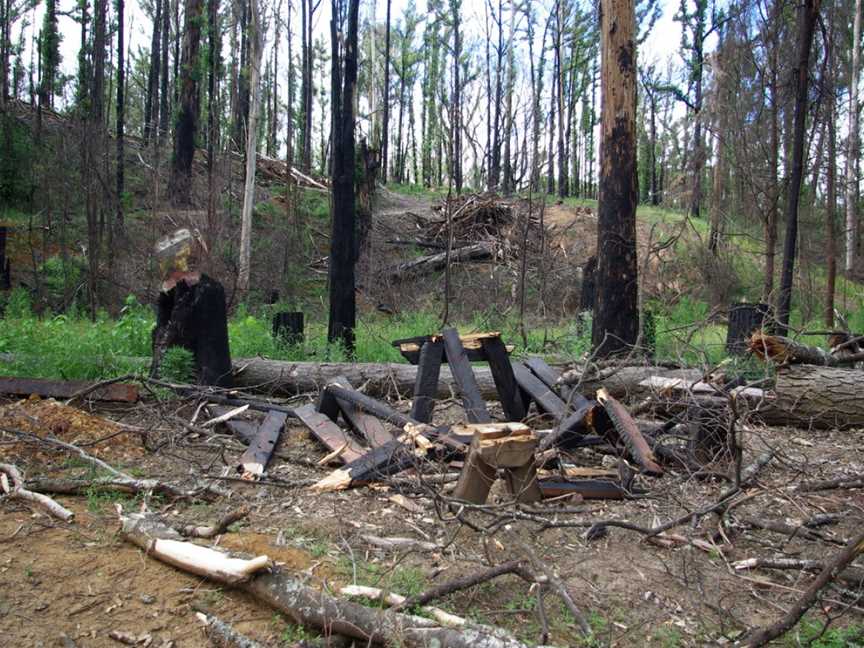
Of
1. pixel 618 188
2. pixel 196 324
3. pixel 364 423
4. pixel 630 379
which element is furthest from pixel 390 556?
pixel 618 188

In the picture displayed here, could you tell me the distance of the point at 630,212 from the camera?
8.62 m

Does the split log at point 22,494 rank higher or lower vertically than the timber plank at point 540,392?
lower

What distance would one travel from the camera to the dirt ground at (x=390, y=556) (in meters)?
2.83

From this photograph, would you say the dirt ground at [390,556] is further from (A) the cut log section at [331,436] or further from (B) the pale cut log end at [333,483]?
(A) the cut log section at [331,436]

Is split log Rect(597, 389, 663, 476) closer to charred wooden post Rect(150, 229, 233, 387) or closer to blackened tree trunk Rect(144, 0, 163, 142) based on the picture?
charred wooden post Rect(150, 229, 233, 387)

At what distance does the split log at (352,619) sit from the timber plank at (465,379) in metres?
2.52

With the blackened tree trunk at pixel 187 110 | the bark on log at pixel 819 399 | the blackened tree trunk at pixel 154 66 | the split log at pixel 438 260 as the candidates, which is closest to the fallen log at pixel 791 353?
the bark on log at pixel 819 399

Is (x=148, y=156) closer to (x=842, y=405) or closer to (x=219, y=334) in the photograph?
(x=219, y=334)

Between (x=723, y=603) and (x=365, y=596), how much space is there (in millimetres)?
1692

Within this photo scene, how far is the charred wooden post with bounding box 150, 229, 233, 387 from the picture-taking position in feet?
22.3

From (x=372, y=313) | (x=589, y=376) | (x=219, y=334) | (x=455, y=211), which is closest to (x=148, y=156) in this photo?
(x=455, y=211)

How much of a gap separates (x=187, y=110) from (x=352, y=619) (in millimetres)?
20166

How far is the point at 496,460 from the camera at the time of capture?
12.6 ft

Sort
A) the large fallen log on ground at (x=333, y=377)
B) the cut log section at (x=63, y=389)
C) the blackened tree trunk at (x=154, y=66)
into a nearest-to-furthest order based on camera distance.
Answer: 1. the cut log section at (x=63, y=389)
2. the large fallen log on ground at (x=333, y=377)
3. the blackened tree trunk at (x=154, y=66)
